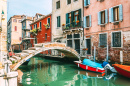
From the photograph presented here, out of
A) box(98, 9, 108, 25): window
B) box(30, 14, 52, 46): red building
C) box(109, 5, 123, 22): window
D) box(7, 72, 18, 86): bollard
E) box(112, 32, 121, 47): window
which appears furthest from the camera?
box(30, 14, 52, 46): red building

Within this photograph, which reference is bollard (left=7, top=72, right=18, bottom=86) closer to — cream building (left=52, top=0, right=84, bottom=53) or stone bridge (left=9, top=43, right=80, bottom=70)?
stone bridge (left=9, top=43, right=80, bottom=70)

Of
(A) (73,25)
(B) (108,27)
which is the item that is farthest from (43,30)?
(B) (108,27)

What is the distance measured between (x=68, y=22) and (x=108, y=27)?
563cm

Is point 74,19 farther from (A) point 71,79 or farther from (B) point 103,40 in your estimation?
(A) point 71,79

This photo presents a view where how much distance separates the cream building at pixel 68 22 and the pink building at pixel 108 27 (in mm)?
852

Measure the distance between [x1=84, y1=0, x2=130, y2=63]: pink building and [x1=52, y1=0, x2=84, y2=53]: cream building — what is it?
85 centimetres

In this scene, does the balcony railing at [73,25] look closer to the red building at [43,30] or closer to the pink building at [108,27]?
the pink building at [108,27]

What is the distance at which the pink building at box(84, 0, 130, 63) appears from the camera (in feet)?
29.8

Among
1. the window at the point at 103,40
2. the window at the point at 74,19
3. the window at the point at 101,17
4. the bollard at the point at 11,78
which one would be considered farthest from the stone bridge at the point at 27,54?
the bollard at the point at 11,78

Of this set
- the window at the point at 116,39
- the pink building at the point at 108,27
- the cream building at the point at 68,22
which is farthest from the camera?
the cream building at the point at 68,22

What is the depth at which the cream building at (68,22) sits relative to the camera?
43.5ft

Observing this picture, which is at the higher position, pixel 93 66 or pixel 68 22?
pixel 68 22

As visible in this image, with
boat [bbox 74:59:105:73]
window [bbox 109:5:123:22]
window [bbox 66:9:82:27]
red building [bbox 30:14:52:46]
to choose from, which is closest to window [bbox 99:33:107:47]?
window [bbox 109:5:123:22]

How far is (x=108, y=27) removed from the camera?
33.8 feet
